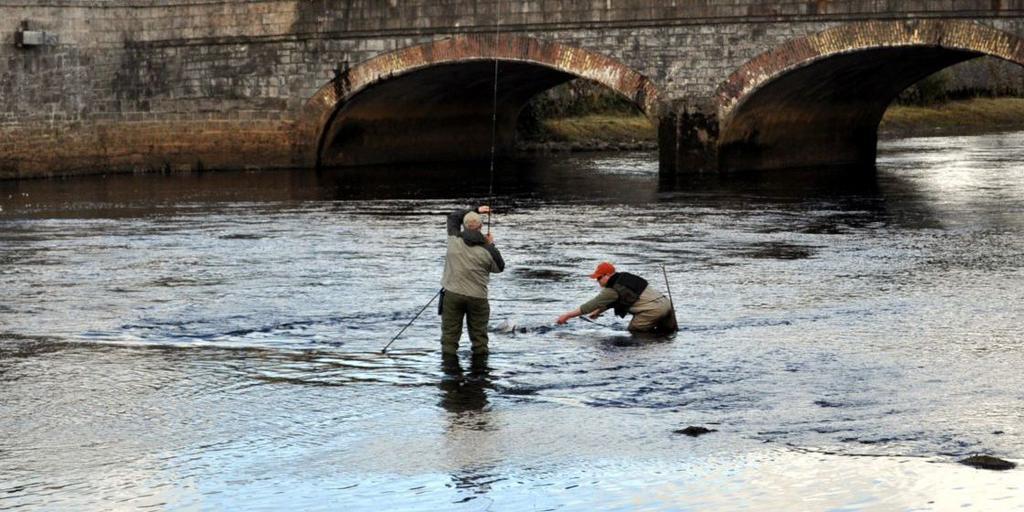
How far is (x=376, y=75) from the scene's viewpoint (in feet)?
127

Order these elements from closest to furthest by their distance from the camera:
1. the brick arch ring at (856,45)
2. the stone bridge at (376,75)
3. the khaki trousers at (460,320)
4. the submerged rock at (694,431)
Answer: the submerged rock at (694,431)
the khaki trousers at (460,320)
the brick arch ring at (856,45)
the stone bridge at (376,75)

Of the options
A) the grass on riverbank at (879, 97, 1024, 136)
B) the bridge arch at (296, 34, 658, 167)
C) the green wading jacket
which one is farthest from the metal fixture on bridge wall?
the grass on riverbank at (879, 97, 1024, 136)

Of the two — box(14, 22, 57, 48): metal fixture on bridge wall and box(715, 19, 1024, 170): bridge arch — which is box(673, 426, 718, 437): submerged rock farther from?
box(14, 22, 57, 48): metal fixture on bridge wall

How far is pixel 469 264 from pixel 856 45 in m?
20.0

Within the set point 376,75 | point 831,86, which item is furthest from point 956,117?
point 376,75

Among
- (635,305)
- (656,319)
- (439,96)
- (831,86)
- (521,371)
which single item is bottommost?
(521,371)

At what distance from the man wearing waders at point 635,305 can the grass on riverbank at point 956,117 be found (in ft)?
149

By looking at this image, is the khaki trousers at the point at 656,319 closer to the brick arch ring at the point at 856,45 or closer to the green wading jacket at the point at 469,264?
the green wading jacket at the point at 469,264

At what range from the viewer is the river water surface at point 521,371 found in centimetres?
1018

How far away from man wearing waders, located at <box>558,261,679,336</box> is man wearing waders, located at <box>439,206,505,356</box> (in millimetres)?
1504

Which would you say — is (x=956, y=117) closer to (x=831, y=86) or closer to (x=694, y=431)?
(x=831, y=86)

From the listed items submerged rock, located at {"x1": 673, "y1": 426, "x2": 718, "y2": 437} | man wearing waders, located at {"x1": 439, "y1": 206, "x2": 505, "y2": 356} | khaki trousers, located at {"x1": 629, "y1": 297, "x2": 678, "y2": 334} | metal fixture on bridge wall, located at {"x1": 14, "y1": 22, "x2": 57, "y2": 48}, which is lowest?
submerged rock, located at {"x1": 673, "y1": 426, "x2": 718, "y2": 437}

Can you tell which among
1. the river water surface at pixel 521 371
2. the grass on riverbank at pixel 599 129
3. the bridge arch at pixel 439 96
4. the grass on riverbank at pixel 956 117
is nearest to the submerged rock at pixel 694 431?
the river water surface at pixel 521 371

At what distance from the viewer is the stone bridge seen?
115 ft
